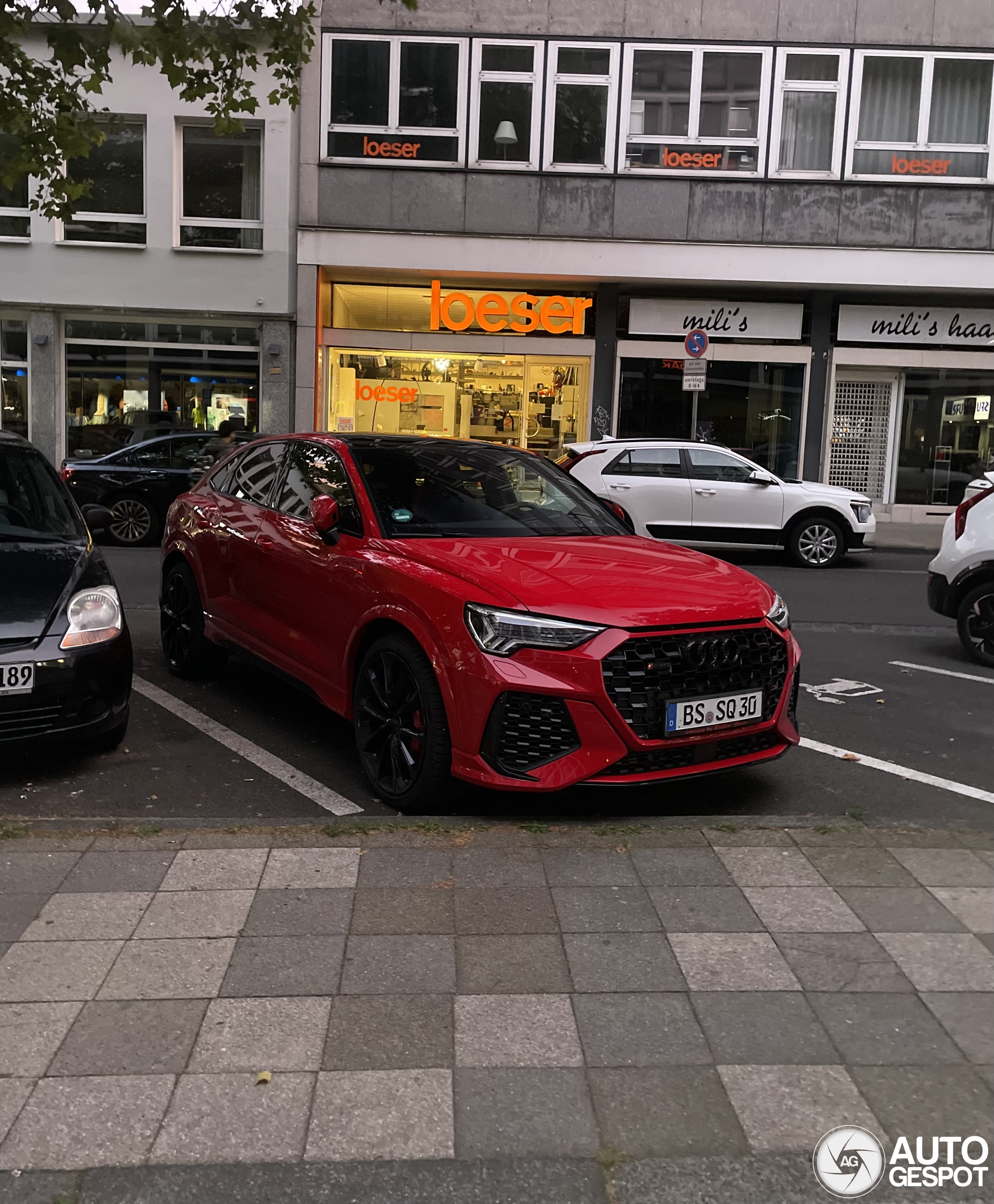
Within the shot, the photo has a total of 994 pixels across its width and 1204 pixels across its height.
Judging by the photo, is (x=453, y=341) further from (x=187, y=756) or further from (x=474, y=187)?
(x=187, y=756)

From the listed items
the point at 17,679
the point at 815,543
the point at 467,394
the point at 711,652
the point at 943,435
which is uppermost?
the point at 467,394

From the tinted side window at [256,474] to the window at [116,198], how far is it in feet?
50.1

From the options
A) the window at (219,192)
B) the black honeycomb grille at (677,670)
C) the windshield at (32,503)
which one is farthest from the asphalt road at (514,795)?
the window at (219,192)

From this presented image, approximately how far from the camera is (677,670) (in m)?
4.43

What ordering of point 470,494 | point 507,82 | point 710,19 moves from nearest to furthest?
point 470,494
point 710,19
point 507,82

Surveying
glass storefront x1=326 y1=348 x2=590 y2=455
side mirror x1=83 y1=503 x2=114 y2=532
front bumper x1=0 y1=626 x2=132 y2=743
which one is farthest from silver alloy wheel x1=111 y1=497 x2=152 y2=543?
front bumper x1=0 y1=626 x2=132 y2=743

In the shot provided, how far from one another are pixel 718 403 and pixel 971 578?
1219 cm

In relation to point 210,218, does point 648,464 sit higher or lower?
lower

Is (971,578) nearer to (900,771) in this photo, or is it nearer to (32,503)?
(900,771)

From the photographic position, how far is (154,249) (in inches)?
797

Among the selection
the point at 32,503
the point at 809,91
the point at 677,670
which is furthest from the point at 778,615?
the point at 809,91

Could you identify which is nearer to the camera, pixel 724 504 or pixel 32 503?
pixel 32 503

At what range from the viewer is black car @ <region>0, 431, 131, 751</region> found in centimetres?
487

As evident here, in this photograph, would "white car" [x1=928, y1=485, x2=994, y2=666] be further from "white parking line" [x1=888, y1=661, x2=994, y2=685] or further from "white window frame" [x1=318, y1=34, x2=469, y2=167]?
"white window frame" [x1=318, y1=34, x2=469, y2=167]
